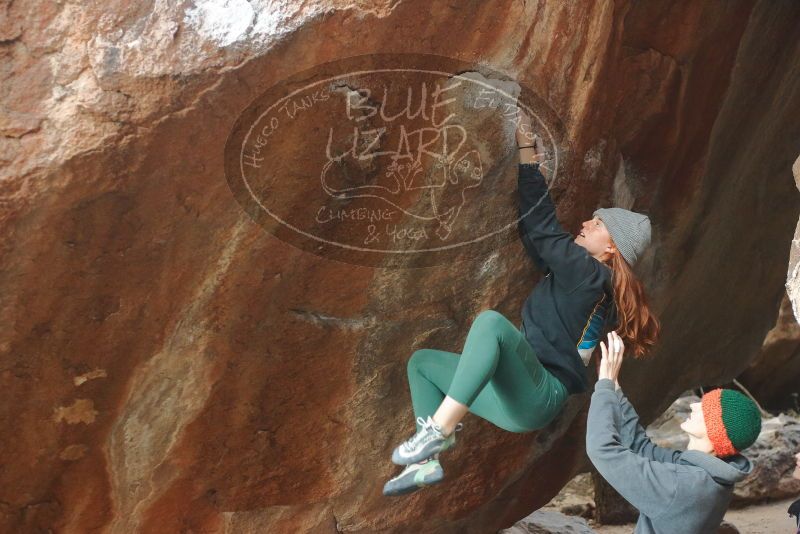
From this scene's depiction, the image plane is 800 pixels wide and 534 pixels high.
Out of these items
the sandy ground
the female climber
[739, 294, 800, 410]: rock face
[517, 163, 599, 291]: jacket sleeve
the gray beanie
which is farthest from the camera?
[739, 294, 800, 410]: rock face

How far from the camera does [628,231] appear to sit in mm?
3322

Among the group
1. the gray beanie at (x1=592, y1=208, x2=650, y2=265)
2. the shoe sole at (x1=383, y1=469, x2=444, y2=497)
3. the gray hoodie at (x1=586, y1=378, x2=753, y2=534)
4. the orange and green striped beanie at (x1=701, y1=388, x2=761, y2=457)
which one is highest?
the gray beanie at (x1=592, y1=208, x2=650, y2=265)

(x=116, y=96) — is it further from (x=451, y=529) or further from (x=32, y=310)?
(x=451, y=529)

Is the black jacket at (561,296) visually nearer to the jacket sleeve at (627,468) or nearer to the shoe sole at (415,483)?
the jacket sleeve at (627,468)

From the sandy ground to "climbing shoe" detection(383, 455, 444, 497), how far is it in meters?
4.41

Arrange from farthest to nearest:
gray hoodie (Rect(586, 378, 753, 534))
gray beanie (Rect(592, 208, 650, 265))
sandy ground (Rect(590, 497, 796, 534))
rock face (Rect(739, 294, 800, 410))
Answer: rock face (Rect(739, 294, 800, 410)) → sandy ground (Rect(590, 497, 796, 534)) → gray beanie (Rect(592, 208, 650, 265)) → gray hoodie (Rect(586, 378, 753, 534))

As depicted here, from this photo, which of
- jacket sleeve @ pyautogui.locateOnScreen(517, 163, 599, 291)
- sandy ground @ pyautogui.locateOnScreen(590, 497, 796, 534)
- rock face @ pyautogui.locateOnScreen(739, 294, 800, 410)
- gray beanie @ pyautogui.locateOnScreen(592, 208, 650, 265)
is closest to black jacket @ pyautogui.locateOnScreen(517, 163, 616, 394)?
jacket sleeve @ pyautogui.locateOnScreen(517, 163, 599, 291)

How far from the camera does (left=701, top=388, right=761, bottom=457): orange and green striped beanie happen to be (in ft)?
8.62

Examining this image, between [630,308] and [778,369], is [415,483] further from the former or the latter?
[778,369]

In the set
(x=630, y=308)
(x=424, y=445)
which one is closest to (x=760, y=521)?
(x=630, y=308)

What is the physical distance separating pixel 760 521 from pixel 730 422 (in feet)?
15.7

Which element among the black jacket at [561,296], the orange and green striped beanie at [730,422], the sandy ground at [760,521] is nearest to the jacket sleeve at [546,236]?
the black jacket at [561,296]

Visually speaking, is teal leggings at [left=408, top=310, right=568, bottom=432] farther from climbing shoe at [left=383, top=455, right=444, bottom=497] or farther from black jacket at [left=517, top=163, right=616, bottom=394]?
climbing shoe at [left=383, top=455, right=444, bottom=497]

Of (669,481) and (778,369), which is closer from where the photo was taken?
(669,481)
